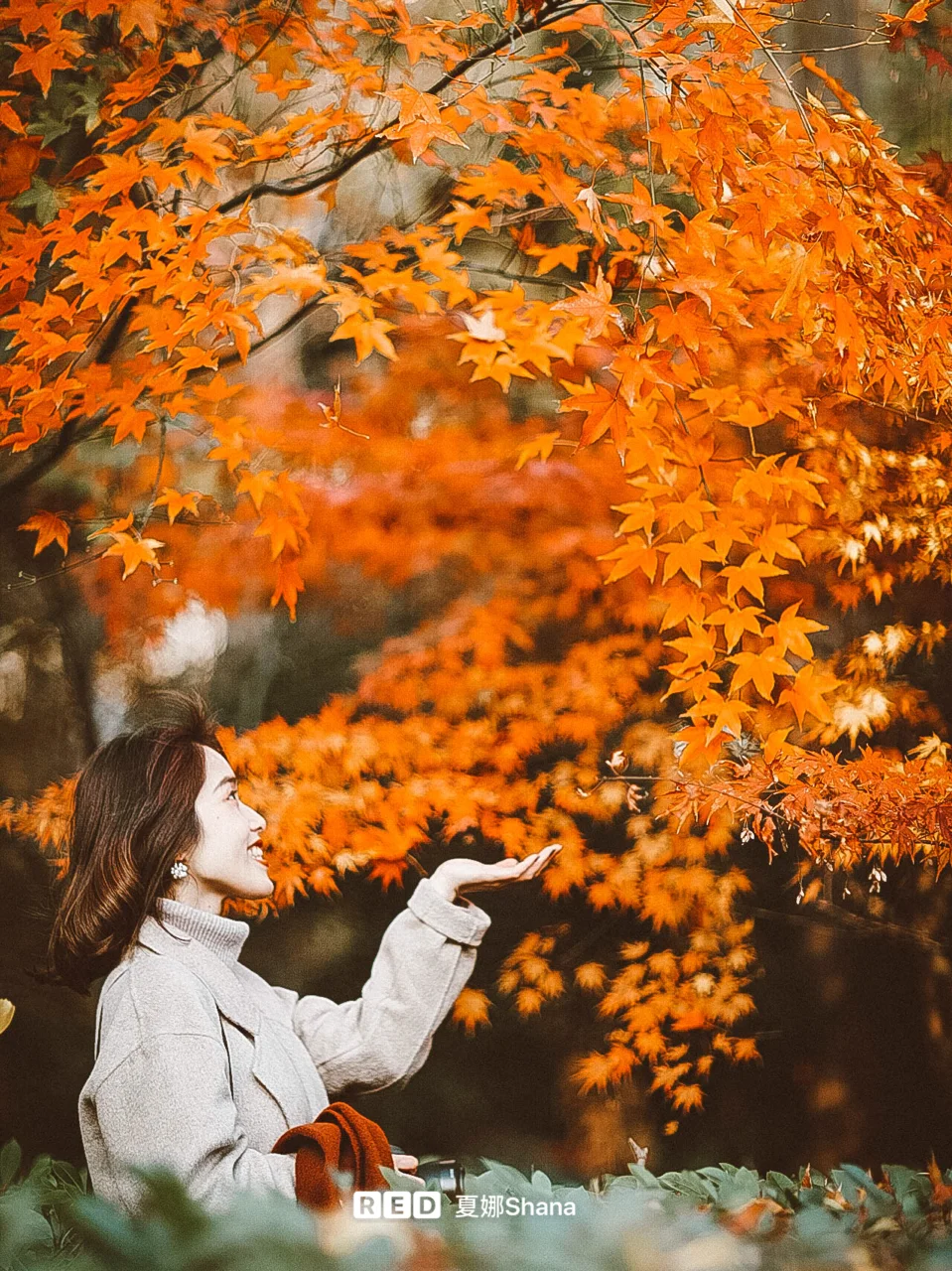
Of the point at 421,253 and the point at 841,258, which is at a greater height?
the point at 421,253

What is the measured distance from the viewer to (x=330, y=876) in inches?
92.0

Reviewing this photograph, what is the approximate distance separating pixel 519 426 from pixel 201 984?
1.42 meters

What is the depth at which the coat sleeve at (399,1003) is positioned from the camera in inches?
89.4

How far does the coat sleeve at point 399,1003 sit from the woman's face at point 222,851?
0.84 feet

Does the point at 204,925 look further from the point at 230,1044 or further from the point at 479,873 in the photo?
the point at 479,873

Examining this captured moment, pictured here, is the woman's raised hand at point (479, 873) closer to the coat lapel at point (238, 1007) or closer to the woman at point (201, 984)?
the woman at point (201, 984)

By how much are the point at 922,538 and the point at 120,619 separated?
6.36ft

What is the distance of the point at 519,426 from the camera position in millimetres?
2461

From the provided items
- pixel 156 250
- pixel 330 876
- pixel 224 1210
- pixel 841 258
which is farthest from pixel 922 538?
pixel 224 1210

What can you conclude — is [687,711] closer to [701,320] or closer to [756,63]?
[701,320]

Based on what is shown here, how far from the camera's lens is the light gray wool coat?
6.82 ft

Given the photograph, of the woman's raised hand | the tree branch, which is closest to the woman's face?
the woman's raised hand

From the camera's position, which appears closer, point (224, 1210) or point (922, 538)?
point (224, 1210)

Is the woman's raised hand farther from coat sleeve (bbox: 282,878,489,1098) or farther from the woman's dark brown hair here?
the woman's dark brown hair
